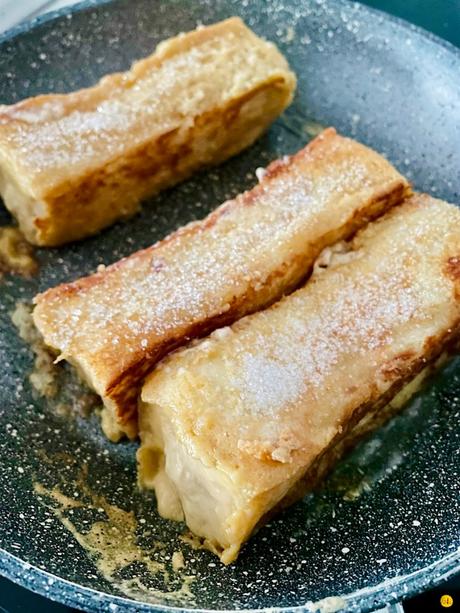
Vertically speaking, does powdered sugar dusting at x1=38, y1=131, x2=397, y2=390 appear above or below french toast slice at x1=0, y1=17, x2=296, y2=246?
below

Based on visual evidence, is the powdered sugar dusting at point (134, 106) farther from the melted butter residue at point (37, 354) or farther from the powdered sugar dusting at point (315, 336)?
the powdered sugar dusting at point (315, 336)

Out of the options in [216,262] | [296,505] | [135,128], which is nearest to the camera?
[296,505]

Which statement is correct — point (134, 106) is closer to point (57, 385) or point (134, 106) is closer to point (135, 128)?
point (135, 128)

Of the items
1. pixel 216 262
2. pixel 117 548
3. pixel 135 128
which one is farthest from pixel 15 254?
pixel 117 548

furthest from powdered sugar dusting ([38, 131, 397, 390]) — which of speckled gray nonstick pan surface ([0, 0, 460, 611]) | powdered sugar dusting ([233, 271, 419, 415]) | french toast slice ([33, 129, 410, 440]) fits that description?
speckled gray nonstick pan surface ([0, 0, 460, 611])

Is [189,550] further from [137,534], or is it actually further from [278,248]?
[278,248]

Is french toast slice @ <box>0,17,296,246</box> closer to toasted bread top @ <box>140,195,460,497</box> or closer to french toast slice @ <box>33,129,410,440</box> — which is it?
french toast slice @ <box>33,129,410,440</box>
